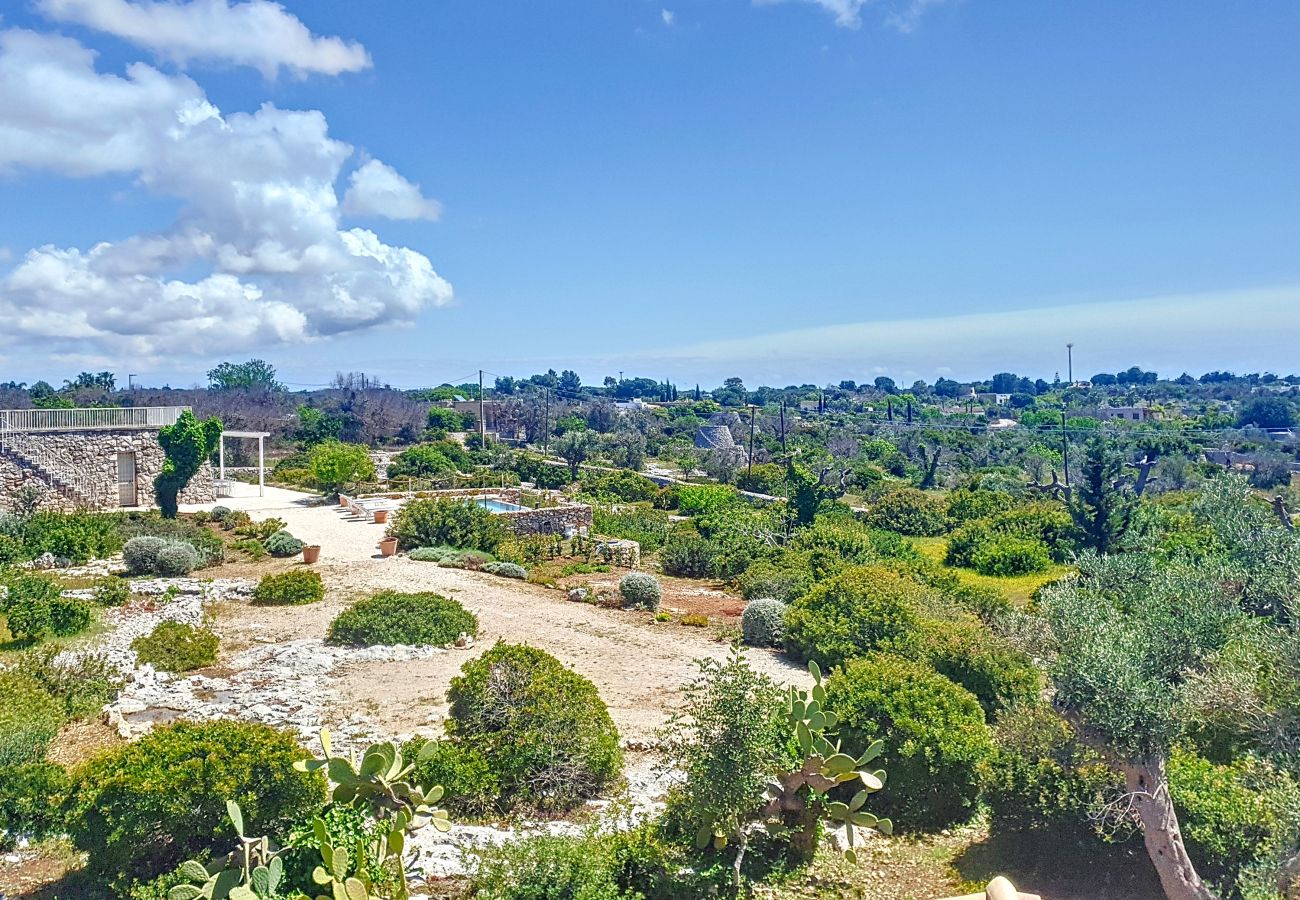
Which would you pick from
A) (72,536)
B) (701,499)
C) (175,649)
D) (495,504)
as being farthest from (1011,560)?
(72,536)

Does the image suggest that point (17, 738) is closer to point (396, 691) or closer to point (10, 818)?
point (10, 818)

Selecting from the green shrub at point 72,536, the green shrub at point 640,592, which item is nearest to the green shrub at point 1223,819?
the green shrub at point 640,592

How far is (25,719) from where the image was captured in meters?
7.96

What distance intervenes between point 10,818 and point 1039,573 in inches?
808

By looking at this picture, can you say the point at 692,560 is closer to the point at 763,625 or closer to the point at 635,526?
the point at 635,526

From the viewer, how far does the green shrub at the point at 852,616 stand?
1153cm

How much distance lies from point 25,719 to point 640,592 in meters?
9.95

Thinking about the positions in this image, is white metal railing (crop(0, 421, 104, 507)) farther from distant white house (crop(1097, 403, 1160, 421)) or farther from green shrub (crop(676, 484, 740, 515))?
distant white house (crop(1097, 403, 1160, 421))

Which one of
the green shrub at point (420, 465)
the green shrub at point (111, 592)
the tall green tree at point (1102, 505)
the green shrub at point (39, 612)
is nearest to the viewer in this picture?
the green shrub at point (39, 612)

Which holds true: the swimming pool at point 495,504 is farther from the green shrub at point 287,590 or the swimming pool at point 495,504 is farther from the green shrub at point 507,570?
the green shrub at point 287,590

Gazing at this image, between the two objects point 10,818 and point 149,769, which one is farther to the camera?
point 10,818

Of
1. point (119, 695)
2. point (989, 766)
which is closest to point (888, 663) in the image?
point (989, 766)

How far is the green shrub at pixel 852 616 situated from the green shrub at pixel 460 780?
5.53m

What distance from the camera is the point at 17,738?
7.32 m
